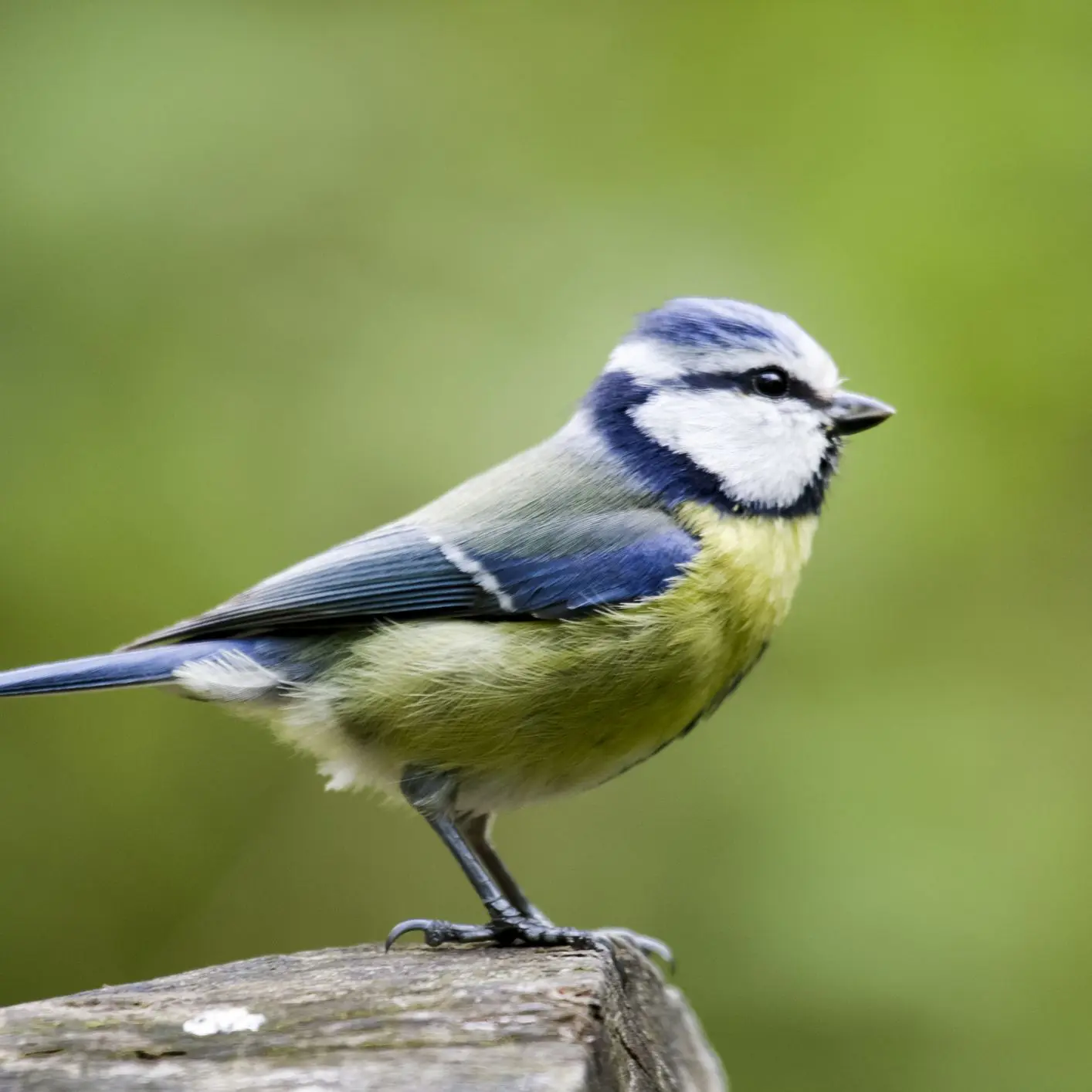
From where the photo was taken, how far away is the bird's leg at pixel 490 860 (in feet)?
7.52

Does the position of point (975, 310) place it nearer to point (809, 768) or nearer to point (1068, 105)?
point (1068, 105)

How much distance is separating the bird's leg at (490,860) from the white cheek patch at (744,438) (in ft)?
2.35

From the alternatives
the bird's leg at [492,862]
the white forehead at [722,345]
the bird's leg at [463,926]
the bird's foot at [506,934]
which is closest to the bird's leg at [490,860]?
the bird's leg at [492,862]

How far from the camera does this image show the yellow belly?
1948 mm

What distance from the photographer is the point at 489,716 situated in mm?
1948

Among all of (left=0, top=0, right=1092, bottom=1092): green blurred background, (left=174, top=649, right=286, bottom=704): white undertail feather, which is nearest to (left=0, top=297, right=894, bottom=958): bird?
(left=174, top=649, right=286, bottom=704): white undertail feather

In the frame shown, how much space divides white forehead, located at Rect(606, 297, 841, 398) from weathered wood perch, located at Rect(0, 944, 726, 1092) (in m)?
1.04

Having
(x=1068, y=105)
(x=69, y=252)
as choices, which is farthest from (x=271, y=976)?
(x=1068, y=105)

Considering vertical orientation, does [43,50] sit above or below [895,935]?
above

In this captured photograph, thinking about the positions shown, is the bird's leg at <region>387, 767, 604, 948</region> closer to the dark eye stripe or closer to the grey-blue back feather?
the grey-blue back feather

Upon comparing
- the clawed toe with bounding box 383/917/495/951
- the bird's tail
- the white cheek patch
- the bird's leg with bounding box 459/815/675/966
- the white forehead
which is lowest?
the bird's leg with bounding box 459/815/675/966

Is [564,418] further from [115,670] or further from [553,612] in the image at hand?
[115,670]

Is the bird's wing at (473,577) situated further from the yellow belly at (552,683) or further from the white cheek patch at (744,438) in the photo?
the white cheek patch at (744,438)

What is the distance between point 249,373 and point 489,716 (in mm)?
1645
